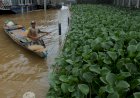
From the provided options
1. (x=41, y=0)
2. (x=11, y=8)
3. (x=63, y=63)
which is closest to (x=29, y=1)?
(x=41, y=0)

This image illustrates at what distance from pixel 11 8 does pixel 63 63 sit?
28.0 m

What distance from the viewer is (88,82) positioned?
11.4ft

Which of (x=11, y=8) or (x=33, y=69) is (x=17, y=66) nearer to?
(x=33, y=69)

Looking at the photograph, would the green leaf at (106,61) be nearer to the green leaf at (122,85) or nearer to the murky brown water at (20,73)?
the green leaf at (122,85)

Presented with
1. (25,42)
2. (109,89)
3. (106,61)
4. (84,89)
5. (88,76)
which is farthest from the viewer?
(25,42)

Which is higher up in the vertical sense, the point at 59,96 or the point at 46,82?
the point at 59,96

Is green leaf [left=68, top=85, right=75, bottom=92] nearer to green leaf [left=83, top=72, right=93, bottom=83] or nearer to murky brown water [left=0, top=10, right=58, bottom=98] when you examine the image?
green leaf [left=83, top=72, right=93, bottom=83]

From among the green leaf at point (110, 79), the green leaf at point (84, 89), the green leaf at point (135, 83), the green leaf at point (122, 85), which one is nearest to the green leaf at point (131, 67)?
the green leaf at point (135, 83)

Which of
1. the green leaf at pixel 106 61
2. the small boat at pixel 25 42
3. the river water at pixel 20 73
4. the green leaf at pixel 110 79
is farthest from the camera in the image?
the small boat at pixel 25 42

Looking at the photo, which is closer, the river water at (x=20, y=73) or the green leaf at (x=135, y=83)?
the green leaf at (x=135, y=83)

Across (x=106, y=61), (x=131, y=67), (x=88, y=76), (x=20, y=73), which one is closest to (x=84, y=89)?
(x=88, y=76)

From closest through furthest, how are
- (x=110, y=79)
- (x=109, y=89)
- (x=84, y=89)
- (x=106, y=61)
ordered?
(x=109, y=89)
(x=110, y=79)
(x=84, y=89)
(x=106, y=61)

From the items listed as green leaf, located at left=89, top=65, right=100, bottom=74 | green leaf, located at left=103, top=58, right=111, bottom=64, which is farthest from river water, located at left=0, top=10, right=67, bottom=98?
green leaf, located at left=89, top=65, right=100, bottom=74

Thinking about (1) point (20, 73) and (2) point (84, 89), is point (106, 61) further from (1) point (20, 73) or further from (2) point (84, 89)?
(1) point (20, 73)
